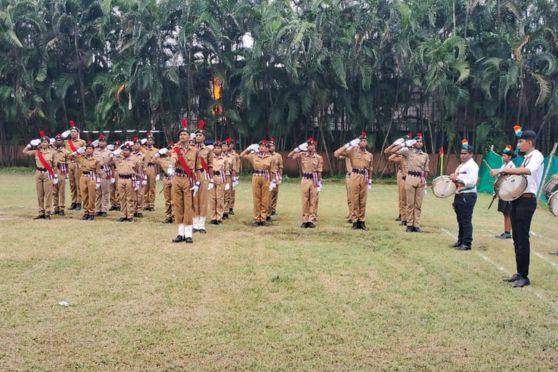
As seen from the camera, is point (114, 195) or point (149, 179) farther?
point (114, 195)

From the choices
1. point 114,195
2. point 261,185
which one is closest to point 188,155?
point 261,185

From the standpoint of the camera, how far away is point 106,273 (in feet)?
22.7

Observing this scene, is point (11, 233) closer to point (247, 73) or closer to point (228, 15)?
point (247, 73)

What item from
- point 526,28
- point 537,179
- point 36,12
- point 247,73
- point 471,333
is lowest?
point 471,333

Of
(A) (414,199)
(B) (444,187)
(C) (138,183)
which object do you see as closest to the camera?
(B) (444,187)

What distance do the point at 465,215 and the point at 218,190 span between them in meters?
5.03

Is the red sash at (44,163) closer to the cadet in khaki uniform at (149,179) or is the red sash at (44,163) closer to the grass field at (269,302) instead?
the grass field at (269,302)

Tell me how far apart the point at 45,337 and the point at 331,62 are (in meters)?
17.3

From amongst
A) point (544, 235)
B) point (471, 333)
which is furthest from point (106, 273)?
point (544, 235)

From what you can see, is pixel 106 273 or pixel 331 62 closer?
pixel 106 273

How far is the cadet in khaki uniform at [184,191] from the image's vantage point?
9.00 metres

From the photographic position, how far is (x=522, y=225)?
6.46 meters

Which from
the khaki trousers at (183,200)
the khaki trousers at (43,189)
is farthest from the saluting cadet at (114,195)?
the khaki trousers at (183,200)

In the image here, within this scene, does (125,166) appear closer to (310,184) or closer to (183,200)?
(183,200)
